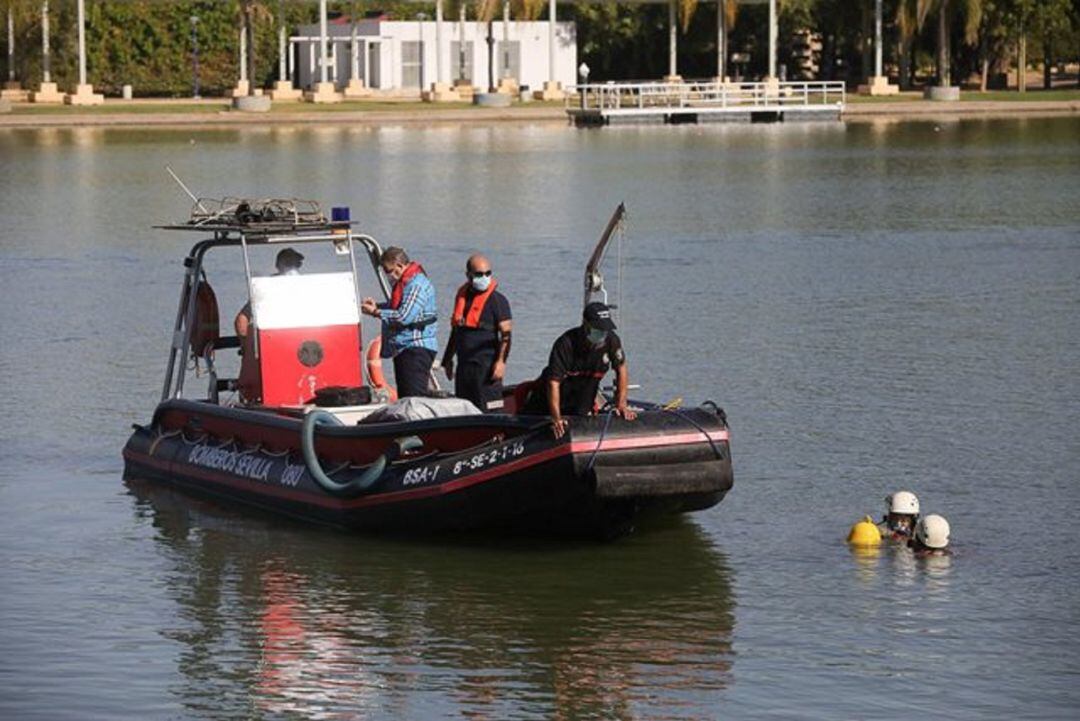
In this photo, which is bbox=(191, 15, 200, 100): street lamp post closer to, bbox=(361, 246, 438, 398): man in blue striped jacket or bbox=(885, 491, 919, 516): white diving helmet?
bbox=(361, 246, 438, 398): man in blue striped jacket

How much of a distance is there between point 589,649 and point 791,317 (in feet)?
55.4

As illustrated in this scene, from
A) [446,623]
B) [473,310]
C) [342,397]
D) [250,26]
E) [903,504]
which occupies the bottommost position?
[446,623]

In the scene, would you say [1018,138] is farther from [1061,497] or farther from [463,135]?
[1061,497]

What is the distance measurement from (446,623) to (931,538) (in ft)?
12.0

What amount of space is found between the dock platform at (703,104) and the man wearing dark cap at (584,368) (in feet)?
239

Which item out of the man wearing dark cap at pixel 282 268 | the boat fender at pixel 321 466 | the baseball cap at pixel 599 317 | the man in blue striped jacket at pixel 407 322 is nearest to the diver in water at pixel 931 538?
the baseball cap at pixel 599 317

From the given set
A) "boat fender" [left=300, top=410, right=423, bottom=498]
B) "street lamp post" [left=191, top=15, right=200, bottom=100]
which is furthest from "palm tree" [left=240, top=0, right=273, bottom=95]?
"boat fender" [left=300, top=410, right=423, bottom=498]

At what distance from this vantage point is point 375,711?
13.8 metres

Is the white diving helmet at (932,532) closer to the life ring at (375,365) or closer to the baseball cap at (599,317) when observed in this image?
the baseball cap at (599,317)

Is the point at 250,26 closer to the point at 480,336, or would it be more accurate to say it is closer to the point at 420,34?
the point at 420,34

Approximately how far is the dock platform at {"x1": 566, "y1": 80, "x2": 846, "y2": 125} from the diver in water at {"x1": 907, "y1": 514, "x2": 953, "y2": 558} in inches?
2845

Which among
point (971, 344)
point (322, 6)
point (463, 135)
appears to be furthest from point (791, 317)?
point (322, 6)

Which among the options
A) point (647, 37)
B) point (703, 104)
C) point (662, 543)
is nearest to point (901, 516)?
point (662, 543)

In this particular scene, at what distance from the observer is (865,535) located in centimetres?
1750
